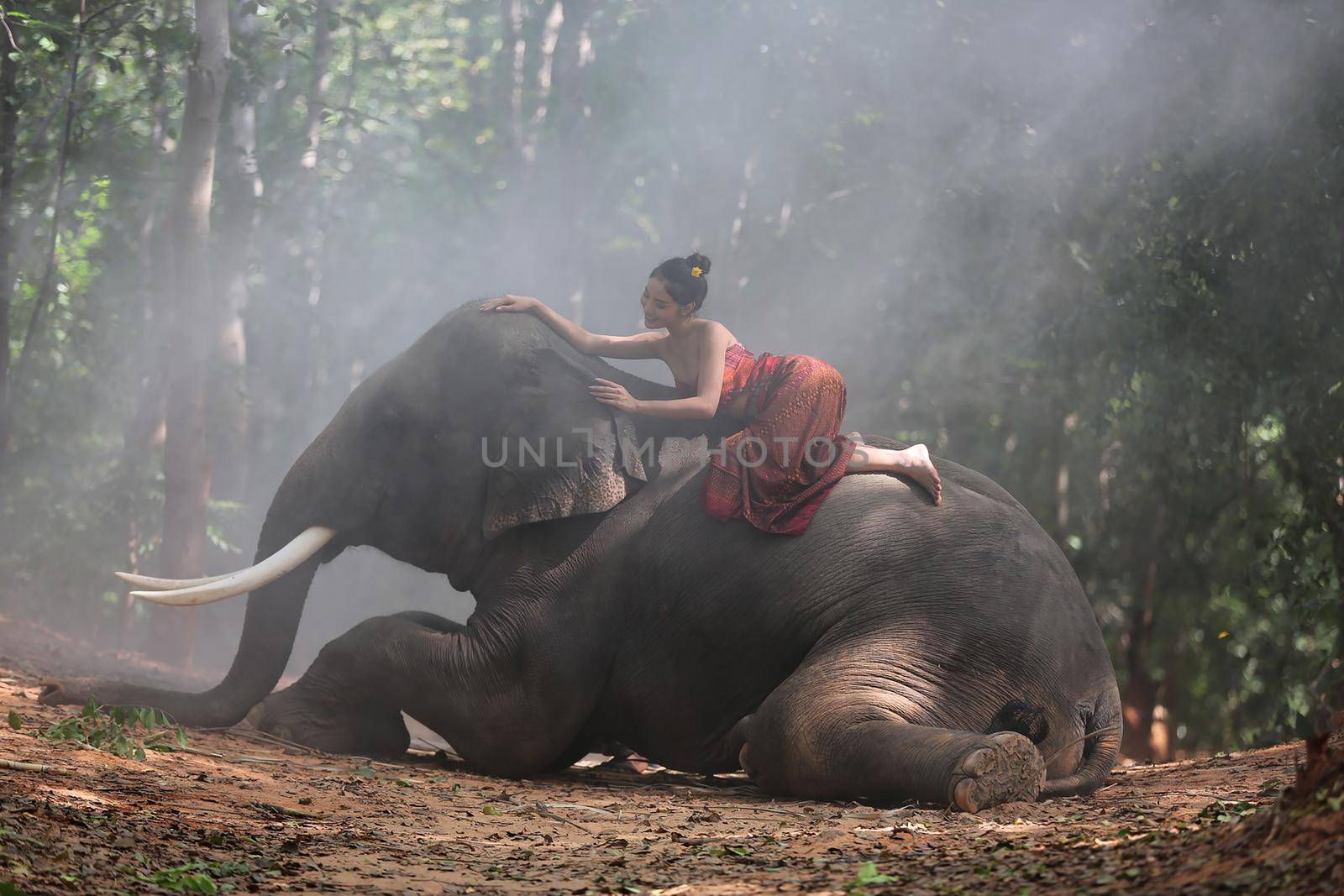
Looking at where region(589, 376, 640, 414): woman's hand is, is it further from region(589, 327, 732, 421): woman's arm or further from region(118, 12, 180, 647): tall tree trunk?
region(118, 12, 180, 647): tall tree trunk

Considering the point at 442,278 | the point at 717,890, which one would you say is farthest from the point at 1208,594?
the point at 442,278

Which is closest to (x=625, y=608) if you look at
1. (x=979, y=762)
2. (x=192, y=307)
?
(x=979, y=762)

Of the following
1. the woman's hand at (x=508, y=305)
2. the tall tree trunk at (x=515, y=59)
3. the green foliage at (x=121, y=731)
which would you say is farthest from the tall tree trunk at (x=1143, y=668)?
the tall tree trunk at (x=515, y=59)

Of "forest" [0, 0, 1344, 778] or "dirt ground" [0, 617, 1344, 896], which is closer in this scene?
"dirt ground" [0, 617, 1344, 896]

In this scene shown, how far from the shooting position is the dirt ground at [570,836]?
9.30 feet

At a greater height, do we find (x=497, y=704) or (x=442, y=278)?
(x=442, y=278)

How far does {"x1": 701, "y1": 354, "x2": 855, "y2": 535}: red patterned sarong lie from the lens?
5.90m

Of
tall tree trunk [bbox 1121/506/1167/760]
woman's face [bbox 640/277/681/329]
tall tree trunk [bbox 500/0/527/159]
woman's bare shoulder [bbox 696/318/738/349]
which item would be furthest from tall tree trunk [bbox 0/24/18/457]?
tall tree trunk [bbox 500/0/527/159]

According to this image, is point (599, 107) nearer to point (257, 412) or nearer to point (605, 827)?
point (257, 412)

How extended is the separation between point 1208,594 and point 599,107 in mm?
11740

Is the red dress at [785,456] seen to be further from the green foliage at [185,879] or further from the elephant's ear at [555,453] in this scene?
the green foliage at [185,879]

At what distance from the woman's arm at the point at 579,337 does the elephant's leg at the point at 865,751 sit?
2.08 m

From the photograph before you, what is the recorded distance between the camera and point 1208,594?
13914 millimetres

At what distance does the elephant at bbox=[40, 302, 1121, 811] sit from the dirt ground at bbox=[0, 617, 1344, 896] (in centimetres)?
→ 40
